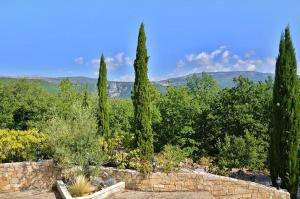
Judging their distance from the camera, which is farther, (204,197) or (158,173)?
(158,173)

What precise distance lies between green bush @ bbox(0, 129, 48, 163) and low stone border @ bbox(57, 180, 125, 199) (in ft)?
5.57

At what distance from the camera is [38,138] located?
1373 centimetres

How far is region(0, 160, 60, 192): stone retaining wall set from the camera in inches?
490

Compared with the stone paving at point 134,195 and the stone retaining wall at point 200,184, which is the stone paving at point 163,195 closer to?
the stone paving at point 134,195

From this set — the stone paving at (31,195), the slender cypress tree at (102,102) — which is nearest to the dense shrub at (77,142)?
the stone paving at (31,195)

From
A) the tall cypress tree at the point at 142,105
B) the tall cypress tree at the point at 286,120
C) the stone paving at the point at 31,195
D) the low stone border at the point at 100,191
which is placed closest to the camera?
the low stone border at the point at 100,191

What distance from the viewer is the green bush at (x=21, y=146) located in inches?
520

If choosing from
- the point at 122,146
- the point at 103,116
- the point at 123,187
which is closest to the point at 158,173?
the point at 123,187

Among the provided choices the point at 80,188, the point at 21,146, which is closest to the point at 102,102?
the point at 21,146

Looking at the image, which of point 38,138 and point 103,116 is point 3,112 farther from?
point 38,138

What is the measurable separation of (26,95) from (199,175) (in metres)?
21.3

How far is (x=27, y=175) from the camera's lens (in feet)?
41.8

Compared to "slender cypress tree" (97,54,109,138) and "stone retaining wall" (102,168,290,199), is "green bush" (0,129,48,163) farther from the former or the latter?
"slender cypress tree" (97,54,109,138)

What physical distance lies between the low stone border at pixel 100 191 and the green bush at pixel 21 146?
1.70 metres
